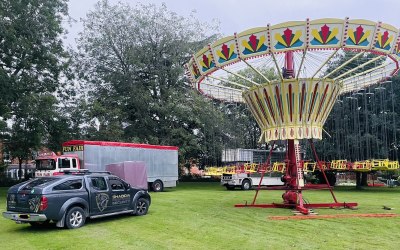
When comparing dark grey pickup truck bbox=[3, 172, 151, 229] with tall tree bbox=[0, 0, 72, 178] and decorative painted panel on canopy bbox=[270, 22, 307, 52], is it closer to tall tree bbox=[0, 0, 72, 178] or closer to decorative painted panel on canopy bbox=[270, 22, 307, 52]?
decorative painted panel on canopy bbox=[270, 22, 307, 52]

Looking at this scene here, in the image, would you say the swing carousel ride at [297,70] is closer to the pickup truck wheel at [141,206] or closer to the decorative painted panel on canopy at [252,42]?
the decorative painted panel on canopy at [252,42]

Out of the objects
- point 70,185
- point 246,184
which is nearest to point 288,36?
point 70,185

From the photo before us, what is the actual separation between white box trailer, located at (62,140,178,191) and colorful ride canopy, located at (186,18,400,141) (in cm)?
719

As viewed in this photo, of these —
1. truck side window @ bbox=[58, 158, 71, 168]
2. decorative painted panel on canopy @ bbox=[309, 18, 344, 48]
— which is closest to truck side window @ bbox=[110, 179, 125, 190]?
decorative painted panel on canopy @ bbox=[309, 18, 344, 48]

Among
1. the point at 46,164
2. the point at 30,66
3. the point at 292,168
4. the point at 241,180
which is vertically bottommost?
the point at 241,180

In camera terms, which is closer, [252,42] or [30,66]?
[252,42]

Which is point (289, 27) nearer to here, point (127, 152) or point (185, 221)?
point (185, 221)

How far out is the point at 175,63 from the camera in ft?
110

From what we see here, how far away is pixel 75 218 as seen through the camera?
459 inches

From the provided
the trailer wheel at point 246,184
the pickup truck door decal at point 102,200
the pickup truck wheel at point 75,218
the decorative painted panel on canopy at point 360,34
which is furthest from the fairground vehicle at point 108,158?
the decorative painted panel on canopy at point 360,34

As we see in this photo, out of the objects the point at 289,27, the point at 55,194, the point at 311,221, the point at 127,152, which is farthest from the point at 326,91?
the point at 127,152

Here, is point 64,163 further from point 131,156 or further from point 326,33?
point 326,33

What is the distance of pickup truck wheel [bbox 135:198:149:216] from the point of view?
14102 mm

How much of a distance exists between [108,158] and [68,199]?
38.1ft
